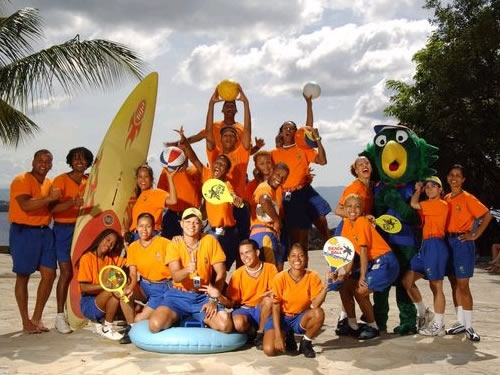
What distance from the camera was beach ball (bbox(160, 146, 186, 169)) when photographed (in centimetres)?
566

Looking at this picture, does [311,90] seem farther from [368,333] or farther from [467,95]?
[467,95]

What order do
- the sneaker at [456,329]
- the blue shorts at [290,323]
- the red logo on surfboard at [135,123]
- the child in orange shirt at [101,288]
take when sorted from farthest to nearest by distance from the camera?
1. the red logo on surfboard at [135,123]
2. the sneaker at [456,329]
3. the child in orange shirt at [101,288]
4. the blue shorts at [290,323]

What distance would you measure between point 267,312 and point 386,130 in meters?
2.05

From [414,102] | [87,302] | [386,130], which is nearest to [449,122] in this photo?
[414,102]

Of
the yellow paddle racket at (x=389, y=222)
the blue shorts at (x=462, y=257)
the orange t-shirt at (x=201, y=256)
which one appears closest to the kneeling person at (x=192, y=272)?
the orange t-shirt at (x=201, y=256)

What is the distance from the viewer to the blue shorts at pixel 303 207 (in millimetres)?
5938

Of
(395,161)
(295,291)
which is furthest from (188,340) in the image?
(395,161)

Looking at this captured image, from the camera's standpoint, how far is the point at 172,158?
18.6ft

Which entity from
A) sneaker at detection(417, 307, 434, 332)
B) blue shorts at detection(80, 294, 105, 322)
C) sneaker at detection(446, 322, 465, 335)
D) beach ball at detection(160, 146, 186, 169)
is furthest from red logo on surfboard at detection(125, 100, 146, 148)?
sneaker at detection(446, 322, 465, 335)

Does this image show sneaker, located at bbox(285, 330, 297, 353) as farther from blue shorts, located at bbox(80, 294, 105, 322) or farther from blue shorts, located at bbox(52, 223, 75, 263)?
blue shorts, located at bbox(52, 223, 75, 263)

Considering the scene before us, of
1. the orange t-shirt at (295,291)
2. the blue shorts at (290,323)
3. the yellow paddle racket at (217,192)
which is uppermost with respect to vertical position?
the yellow paddle racket at (217,192)

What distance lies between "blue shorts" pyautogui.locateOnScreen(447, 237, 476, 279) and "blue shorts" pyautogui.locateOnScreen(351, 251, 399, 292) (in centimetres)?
52

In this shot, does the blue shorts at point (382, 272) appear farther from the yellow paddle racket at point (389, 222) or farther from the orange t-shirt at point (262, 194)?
the orange t-shirt at point (262, 194)

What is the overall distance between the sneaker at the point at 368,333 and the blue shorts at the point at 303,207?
1149 millimetres
